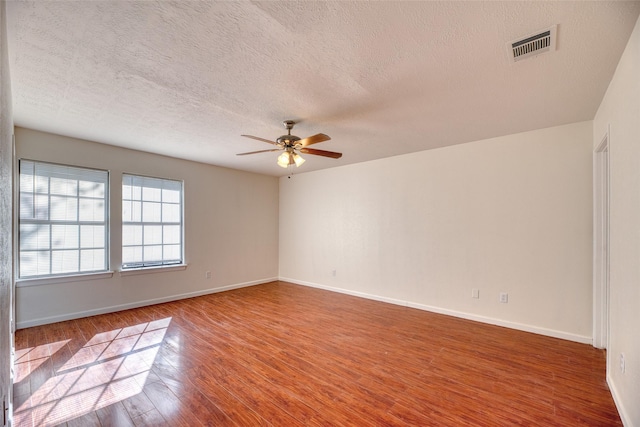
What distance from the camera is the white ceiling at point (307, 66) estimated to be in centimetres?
158

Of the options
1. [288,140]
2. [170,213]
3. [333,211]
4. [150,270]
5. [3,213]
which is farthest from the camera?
[333,211]

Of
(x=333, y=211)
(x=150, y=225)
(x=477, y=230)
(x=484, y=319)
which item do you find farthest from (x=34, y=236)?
(x=484, y=319)

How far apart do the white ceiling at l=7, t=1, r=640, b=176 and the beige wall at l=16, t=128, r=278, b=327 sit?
2.19ft

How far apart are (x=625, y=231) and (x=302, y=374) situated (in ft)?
8.59

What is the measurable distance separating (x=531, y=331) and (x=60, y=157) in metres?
6.46

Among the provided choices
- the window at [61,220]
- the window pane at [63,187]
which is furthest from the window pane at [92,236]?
the window pane at [63,187]

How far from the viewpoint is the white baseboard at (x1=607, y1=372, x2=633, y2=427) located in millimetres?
1799

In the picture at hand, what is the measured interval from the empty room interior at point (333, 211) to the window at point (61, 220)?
0.09 feet

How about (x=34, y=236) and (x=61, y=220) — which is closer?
(x=34, y=236)

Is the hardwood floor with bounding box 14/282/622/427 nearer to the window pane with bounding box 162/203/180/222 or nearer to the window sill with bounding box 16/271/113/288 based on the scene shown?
the window sill with bounding box 16/271/113/288

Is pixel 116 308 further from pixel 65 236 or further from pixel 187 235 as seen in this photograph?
pixel 187 235

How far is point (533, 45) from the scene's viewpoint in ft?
5.98

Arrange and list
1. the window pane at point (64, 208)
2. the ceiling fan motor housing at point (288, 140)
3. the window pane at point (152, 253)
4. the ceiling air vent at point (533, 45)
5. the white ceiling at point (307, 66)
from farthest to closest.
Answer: the window pane at point (152, 253) → the window pane at point (64, 208) → the ceiling fan motor housing at point (288, 140) → the ceiling air vent at point (533, 45) → the white ceiling at point (307, 66)

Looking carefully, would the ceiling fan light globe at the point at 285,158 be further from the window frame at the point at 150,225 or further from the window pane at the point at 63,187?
the window pane at the point at 63,187
